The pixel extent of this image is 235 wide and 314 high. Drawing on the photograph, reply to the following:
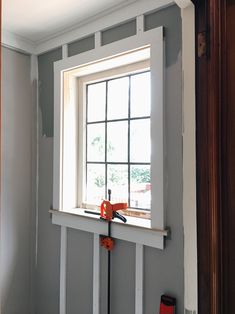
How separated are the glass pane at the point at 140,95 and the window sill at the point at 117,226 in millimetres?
716

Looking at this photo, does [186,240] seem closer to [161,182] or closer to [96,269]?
[161,182]

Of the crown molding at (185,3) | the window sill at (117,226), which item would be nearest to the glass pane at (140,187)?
the window sill at (117,226)

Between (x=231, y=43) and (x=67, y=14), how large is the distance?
3.87ft

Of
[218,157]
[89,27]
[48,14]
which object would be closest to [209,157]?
[218,157]

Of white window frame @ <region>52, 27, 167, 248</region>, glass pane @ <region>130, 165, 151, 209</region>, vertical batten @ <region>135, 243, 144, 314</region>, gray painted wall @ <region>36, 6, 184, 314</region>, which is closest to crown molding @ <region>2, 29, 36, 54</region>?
gray painted wall @ <region>36, 6, 184, 314</region>

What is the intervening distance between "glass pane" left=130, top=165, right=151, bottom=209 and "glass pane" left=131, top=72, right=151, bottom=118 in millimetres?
374

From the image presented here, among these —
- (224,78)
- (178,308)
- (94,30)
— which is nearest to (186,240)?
(178,308)

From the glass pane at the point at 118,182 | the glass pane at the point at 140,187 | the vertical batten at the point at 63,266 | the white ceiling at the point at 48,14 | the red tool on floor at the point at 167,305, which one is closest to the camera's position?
the red tool on floor at the point at 167,305

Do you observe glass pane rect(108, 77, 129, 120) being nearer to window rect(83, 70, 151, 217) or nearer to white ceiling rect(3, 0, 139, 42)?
window rect(83, 70, 151, 217)

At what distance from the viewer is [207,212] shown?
1.04 metres

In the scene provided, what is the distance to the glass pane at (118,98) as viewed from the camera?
6.06 ft

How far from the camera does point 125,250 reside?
1.64 metres

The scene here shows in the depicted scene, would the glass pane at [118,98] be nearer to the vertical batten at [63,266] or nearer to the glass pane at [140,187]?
the glass pane at [140,187]

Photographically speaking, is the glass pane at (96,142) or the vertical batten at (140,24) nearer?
the vertical batten at (140,24)
